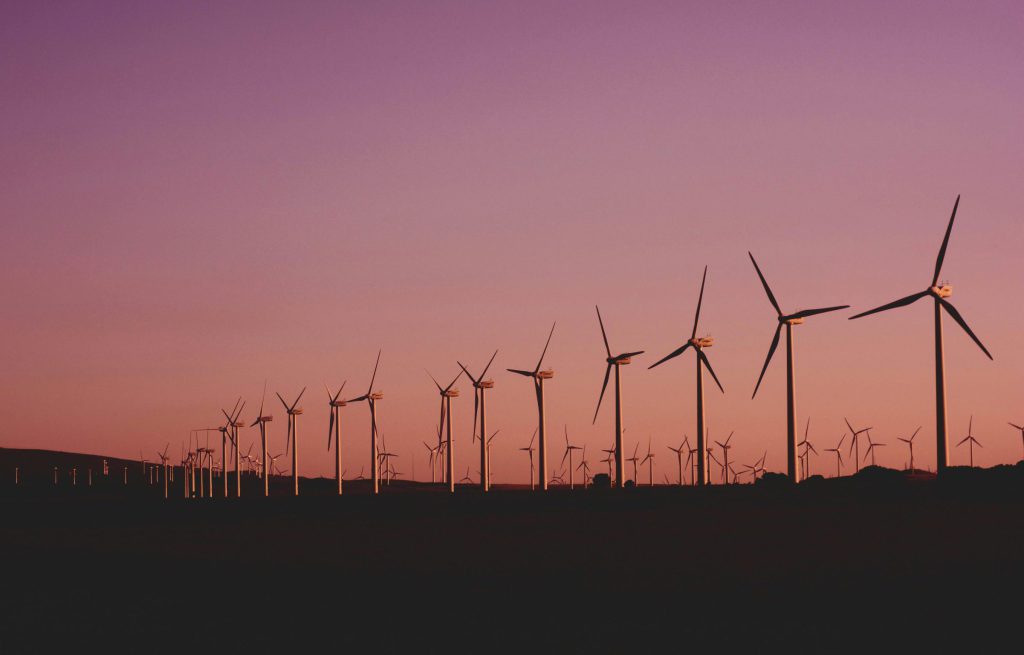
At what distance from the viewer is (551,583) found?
141 ft

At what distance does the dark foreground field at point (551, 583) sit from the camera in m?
32.8

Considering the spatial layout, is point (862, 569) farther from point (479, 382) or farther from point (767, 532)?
point (479, 382)

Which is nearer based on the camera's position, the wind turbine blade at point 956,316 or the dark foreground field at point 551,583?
the dark foreground field at point 551,583

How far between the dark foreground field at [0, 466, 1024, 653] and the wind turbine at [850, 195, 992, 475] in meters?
3.69

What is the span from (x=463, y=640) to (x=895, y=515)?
45.5m

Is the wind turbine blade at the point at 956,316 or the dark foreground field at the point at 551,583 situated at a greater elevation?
the wind turbine blade at the point at 956,316

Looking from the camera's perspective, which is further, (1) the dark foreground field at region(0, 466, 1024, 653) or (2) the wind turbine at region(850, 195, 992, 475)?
(2) the wind turbine at region(850, 195, 992, 475)

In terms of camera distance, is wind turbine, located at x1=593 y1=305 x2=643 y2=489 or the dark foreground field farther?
wind turbine, located at x1=593 y1=305 x2=643 y2=489

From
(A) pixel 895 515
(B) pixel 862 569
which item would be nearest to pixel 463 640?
(B) pixel 862 569

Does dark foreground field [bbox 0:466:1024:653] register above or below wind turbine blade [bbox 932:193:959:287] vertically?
below

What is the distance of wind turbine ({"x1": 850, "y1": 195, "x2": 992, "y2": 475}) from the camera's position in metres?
77.8

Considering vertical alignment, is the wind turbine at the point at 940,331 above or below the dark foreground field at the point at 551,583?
above

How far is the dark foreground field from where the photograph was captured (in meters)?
32.8

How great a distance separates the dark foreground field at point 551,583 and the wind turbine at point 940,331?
3686 millimetres
